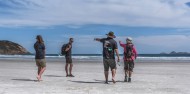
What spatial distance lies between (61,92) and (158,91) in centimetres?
305

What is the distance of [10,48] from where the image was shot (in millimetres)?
146375

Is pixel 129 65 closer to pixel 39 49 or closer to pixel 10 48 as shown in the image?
pixel 39 49

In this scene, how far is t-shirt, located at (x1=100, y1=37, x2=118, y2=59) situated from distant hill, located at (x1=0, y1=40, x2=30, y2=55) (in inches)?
4969

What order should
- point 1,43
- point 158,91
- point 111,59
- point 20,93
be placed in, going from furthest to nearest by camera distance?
point 1,43 < point 111,59 < point 158,91 < point 20,93

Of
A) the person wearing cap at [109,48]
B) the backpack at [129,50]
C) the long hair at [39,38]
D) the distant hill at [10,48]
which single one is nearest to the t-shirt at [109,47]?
the person wearing cap at [109,48]

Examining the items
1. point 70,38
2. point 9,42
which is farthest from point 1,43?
point 70,38

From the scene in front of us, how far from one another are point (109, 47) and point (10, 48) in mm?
134700

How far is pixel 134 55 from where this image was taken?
16.0m

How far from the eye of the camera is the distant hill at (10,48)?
14062 centimetres

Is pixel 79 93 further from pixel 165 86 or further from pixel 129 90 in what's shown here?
pixel 165 86

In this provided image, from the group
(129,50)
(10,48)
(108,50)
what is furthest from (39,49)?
(10,48)

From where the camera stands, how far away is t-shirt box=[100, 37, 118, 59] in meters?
15.2

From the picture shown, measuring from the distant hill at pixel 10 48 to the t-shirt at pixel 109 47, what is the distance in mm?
126212

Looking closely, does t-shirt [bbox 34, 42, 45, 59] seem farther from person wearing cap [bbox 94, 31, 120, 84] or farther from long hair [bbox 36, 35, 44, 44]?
person wearing cap [bbox 94, 31, 120, 84]
